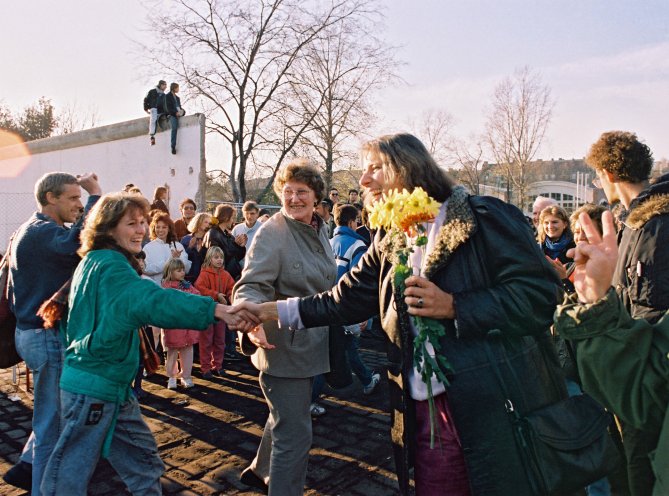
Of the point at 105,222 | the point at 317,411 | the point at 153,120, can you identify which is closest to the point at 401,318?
the point at 105,222

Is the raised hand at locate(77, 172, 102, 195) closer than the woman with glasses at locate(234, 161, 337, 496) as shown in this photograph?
No

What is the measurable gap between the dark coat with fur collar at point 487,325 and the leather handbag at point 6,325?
3233 millimetres

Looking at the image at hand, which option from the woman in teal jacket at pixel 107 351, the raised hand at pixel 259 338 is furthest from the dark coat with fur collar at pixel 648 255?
the woman in teal jacket at pixel 107 351

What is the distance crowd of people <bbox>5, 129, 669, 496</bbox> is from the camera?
1.77 meters

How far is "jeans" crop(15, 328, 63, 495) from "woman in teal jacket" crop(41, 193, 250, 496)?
0.93 meters

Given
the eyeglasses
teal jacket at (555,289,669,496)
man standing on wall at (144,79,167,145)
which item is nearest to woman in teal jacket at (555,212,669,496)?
teal jacket at (555,289,669,496)

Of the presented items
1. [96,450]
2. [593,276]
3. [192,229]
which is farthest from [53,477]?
[192,229]

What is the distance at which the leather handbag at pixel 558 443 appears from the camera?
206 centimetres

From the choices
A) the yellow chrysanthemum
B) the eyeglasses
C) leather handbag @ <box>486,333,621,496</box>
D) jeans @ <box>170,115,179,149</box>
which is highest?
jeans @ <box>170,115,179,149</box>

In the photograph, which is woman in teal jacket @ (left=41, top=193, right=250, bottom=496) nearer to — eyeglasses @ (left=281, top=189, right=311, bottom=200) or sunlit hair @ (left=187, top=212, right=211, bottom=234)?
eyeglasses @ (left=281, top=189, right=311, bottom=200)

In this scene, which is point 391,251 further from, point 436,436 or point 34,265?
point 34,265

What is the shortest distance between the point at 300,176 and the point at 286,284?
74cm

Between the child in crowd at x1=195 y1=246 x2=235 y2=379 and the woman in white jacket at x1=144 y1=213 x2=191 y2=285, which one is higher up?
the woman in white jacket at x1=144 y1=213 x2=191 y2=285

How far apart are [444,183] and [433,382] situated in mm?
900
